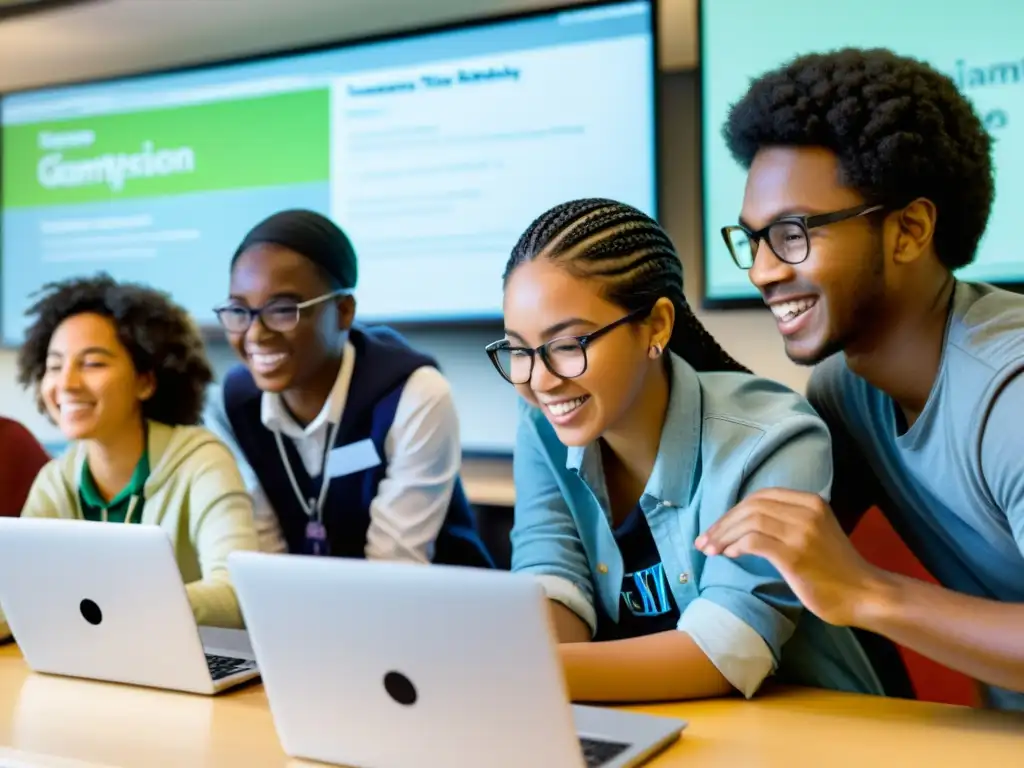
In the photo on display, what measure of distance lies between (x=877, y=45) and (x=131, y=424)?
1755 mm

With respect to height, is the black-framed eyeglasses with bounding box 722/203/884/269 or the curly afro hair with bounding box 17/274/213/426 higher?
the black-framed eyeglasses with bounding box 722/203/884/269

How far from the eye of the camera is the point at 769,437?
1.30 meters

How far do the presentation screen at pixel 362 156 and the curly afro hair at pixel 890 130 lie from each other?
3.61 ft

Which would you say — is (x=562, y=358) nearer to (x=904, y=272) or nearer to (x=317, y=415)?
(x=904, y=272)

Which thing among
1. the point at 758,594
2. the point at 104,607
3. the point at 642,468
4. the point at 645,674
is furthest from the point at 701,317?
the point at 104,607

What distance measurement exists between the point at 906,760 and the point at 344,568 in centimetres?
57

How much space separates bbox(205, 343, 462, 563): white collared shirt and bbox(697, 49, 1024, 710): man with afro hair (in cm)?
86

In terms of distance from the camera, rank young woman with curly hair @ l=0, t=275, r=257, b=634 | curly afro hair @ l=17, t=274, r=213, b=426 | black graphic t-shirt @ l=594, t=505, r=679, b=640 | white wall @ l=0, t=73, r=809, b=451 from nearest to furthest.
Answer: black graphic t-shirt @ l=594, t=505, r=679, b=640 → young woman with curly hair @ l=0, t=275, r=257, b=634 → curly afro hair @ l=17, t=274, r=213, b=426 → white wall @ l=0, t=73, r=809, b=451

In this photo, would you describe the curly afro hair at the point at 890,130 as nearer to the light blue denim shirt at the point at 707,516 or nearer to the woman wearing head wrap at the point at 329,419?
the light blue denim shirt at the point at 707,516

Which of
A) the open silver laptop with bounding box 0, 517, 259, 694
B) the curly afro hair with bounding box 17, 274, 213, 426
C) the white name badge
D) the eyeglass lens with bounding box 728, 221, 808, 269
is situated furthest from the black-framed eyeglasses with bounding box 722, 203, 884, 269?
the curly afro hair with bounding box 17, 274, 213, 426

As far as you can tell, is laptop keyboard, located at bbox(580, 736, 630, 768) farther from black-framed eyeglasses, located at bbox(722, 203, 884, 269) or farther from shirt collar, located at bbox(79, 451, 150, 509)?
shirt collar, located at bbox(79, 451, 150, 509)

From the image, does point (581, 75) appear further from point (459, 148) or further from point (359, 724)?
point (359, 724)

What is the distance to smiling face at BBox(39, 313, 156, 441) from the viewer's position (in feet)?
6.07

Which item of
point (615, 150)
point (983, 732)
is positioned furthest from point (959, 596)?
point (615, 150)
